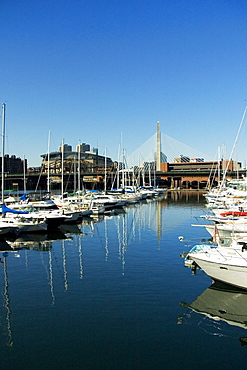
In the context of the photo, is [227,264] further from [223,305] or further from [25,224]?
[25,224]

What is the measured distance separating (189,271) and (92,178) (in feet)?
437

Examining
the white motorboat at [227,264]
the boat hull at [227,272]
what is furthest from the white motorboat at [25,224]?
the boat hull at [227,272]

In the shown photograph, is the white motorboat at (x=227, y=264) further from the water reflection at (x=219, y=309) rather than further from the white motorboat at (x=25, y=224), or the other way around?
the white motorboat at (x=25, y=224)

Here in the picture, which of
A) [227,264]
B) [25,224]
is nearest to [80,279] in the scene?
[227,264]

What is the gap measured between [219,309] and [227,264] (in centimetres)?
178

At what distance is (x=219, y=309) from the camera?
13.6 meters

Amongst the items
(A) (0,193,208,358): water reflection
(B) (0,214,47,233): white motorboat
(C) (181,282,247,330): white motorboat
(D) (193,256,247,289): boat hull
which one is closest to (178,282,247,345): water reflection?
(C) (181,282,247,330): white motorboat

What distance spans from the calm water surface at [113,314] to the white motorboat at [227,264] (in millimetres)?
632

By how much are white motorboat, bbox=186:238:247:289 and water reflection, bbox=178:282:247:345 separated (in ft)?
1.68

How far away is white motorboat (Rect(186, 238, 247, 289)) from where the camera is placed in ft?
46.8

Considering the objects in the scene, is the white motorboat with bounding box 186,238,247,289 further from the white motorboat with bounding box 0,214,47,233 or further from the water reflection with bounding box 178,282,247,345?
the white motorboat with bounding box 0,214,47,233

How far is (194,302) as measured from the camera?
14227 millimetres

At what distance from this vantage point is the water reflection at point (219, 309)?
12164 mm

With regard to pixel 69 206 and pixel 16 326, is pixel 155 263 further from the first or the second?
pixel 69 206
